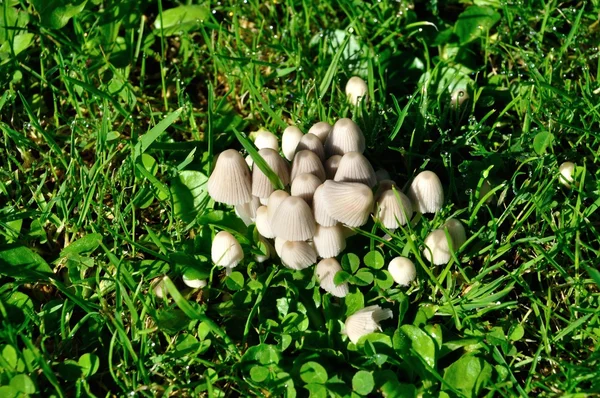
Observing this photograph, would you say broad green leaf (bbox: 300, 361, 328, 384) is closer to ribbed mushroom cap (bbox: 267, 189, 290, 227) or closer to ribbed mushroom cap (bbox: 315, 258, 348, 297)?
ribbed mushroom cap (bbox: 315, 258, 348, 297)

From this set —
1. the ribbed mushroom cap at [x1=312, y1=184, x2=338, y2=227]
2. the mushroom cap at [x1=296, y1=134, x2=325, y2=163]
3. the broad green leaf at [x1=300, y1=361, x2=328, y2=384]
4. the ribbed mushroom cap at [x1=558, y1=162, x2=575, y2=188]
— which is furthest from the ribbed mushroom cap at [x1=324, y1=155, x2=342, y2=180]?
the ribbed mushroom cap at [x1=558, y1=162, x2=575, y2=188]

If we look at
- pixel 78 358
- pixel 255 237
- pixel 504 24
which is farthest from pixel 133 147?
pixel 504 24

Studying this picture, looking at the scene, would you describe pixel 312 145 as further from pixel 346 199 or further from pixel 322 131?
pixel 346 199

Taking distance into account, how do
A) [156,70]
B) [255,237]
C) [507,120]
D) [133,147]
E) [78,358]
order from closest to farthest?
[78,358], [255,237], [133,147], [507,120], [156,70]

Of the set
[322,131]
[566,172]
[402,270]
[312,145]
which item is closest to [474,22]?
[566,172]

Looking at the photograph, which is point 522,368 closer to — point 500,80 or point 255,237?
point 255,237
